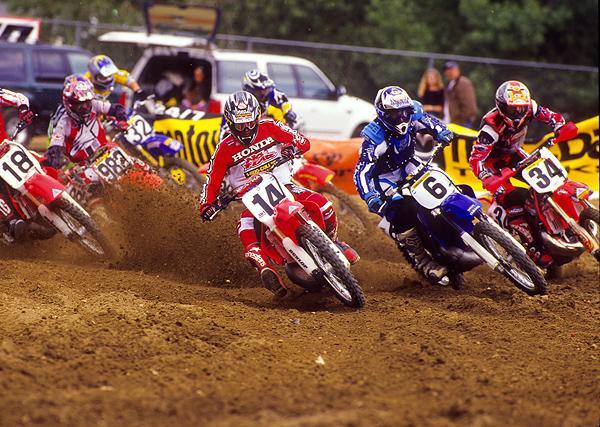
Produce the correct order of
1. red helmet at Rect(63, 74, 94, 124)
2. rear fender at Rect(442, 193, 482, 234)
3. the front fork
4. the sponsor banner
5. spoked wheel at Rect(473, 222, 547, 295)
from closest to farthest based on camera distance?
spoked wheel at Rect(473, 222, 547, 295), rear fender at Rect(442, 193, 482, 234), the front fork, red helmet at Rect(63, 74, 94, 124), the sponsor banner

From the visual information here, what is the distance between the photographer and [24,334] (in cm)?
650

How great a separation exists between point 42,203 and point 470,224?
13.4 ft

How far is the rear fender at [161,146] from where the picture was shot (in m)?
12.2

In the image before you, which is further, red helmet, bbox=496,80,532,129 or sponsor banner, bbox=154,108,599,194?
sponsor banner, bbox=154,108,599,194

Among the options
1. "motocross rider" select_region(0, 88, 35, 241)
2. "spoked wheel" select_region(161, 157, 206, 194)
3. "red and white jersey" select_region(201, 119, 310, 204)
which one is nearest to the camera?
"red and white jersey" select_region(201, 119, 310, 204)

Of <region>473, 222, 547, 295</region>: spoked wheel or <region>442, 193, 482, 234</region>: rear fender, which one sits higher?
<region>442, 193, 482, 234</region>: rear fender

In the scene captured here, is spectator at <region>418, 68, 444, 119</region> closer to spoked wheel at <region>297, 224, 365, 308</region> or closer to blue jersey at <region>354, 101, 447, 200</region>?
blue jersey at <region>354, 101, 447, 200</region>

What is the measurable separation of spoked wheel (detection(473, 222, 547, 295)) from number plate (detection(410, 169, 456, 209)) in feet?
1.31

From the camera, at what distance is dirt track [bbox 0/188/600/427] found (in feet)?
16.9

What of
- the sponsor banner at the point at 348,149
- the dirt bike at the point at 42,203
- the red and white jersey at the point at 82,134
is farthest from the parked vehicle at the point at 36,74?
the dirt bike at the point at 42,203

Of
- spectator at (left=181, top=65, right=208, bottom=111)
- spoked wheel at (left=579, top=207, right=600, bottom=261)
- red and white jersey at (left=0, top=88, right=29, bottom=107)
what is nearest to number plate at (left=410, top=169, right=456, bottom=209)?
spoked wheel at (left=579, top=207, right=600, bottom=261)

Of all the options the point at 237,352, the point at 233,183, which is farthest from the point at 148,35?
the point at 237,352

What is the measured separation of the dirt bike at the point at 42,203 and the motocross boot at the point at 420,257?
294cm

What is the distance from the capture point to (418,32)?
24.5 m
